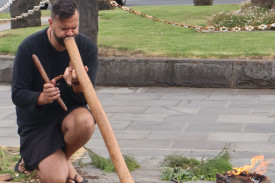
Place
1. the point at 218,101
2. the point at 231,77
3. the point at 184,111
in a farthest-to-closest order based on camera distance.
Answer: the point at 231,77 < the point at 218,101 < the point at 184,111

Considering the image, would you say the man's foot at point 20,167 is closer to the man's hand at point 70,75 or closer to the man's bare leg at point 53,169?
the man's bare leg at point 53,169

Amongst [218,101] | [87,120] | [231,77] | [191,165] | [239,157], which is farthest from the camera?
[231,77]

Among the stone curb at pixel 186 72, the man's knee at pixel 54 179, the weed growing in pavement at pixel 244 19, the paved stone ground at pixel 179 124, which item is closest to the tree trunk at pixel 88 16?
the stone curb at pixel 186 72

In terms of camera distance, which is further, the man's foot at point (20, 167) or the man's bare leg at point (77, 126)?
the man's foot at point (20, 167)

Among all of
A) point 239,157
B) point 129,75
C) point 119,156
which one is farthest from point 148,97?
point 119,156

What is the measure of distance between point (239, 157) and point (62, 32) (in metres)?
2.04

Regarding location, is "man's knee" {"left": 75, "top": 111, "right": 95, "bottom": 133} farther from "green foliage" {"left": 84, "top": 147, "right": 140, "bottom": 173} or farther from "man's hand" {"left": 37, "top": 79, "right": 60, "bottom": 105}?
"green foliage" {"left": 84, "top": 147, "right": 140, "bottom": 173}

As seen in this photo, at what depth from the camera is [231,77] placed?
8469 millimetres

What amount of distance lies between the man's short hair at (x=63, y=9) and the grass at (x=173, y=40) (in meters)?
5.03

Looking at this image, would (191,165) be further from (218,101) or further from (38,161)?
(218,101)

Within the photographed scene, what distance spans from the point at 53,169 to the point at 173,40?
250 inches

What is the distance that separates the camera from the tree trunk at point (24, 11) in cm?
1338

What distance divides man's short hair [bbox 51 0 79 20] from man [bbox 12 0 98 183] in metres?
0.15

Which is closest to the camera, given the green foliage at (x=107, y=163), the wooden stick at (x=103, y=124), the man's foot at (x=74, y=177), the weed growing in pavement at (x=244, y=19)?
the wooden stick at (x=103, y=124)
